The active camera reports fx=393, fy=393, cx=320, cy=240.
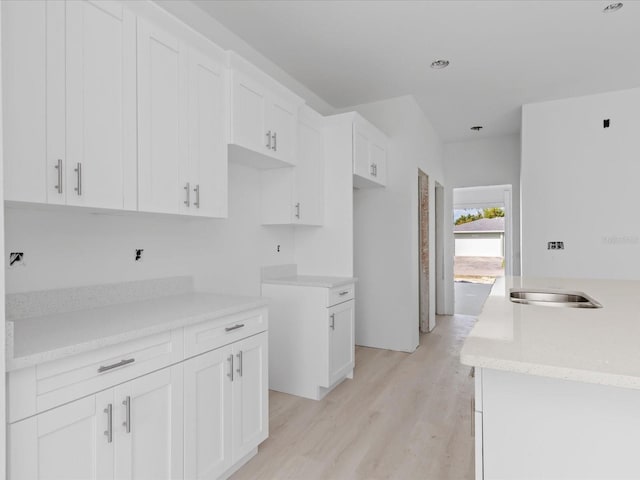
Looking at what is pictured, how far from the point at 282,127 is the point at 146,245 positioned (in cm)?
122

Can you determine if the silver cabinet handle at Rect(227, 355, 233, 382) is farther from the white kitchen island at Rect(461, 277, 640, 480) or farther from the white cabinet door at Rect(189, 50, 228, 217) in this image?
the white kitchen island at Rect(461, 277, 640, 480)

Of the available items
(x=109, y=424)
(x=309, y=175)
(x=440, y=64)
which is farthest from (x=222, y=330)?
(x=440, y=64)

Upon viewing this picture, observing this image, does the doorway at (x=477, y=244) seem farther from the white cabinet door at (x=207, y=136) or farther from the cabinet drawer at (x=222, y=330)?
the white cabinet door at (x=207, y=136)

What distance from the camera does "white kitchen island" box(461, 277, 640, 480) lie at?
945 mm

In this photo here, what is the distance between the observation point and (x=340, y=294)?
314cm

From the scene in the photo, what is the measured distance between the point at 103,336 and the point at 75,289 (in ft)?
2.05

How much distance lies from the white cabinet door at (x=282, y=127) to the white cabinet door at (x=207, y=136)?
17.6 inches

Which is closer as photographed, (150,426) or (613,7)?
(150,426)

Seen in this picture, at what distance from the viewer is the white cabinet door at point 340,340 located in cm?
301

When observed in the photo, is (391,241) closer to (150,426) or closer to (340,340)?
(340,340)

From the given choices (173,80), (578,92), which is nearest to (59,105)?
(173,80)

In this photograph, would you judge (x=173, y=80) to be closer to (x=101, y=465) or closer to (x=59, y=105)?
(x=59, y=105)

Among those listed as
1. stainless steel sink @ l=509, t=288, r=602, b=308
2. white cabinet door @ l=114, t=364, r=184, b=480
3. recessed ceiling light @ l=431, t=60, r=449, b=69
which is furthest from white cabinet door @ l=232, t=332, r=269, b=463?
recessed ceiling light @ l=431, t=60, r=449, b=69

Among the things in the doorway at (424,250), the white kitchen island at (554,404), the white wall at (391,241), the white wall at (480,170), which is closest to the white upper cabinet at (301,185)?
the white wall at (391,241)
